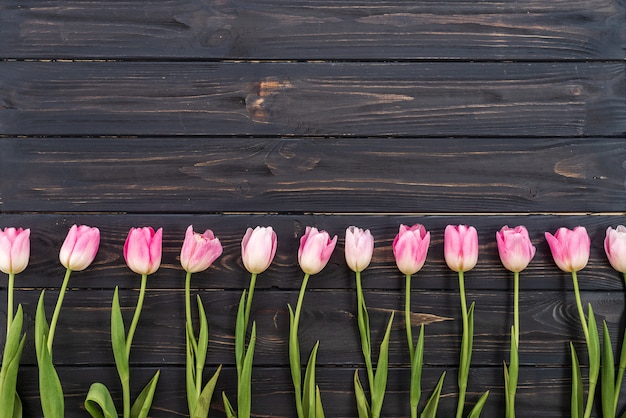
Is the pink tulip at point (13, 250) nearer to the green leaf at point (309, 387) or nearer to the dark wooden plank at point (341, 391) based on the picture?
the dark wooden plank at point (341, 391)

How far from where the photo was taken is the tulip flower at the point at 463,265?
898mm

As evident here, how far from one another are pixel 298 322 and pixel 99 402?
1.09 ft

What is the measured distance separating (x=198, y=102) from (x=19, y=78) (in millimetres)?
308

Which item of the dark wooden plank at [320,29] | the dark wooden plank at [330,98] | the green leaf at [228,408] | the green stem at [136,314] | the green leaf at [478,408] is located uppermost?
the dark wooden plank at [320,29]

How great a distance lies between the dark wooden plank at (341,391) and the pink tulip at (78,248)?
0.19 m

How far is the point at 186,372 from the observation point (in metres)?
0.93

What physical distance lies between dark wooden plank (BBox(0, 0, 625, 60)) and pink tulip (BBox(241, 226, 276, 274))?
0.31 meters

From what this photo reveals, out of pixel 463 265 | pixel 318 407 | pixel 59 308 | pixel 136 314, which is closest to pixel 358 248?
pixel 463 265

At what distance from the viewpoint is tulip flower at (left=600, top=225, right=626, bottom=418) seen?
91 cm

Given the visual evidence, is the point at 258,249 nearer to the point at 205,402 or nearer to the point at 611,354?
the point at 205,402

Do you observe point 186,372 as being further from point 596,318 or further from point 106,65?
point 596,318

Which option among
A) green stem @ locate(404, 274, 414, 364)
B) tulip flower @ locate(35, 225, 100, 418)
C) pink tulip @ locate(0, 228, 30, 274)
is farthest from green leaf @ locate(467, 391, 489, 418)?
pink tulip @ locate(0, 228, 30, 274)

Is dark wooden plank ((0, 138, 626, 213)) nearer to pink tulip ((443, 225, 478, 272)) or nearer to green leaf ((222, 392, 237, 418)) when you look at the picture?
pink tulip ((443, 225, 478, 272))

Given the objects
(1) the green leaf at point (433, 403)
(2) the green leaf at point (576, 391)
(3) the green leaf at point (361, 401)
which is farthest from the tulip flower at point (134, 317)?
(2) the green leaf at point (576, 391)
